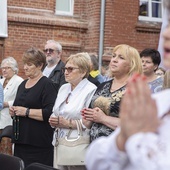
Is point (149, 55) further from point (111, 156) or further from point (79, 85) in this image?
point (111, 156)

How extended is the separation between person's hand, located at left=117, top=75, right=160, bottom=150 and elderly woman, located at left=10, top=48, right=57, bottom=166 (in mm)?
4295

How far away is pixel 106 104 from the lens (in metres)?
4.82

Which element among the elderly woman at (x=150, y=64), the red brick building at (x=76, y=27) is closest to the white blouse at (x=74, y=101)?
the elderly woman at (x=150, y=64)

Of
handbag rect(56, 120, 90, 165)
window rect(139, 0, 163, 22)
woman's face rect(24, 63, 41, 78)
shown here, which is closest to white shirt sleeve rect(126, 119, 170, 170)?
handbag rect(56, 120, 90, 165)

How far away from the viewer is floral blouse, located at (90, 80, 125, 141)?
4785 millimetres

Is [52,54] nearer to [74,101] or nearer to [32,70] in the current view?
[32,70]

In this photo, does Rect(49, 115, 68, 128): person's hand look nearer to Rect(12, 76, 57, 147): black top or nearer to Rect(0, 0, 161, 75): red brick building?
Rect(12, 76, 57, 147): black top

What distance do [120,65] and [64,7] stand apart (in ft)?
25.0

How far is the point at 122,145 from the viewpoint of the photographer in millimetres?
1616

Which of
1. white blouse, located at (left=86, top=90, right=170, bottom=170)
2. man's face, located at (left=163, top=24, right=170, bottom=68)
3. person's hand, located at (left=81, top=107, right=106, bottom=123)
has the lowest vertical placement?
person's hand, located at (left=81, top=107, right=106, bottom=123)

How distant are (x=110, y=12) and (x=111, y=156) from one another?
34.7 feet

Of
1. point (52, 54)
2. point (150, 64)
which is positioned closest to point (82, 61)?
point (150, 64)

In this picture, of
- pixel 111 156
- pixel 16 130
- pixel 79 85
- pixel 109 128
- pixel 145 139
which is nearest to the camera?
pixel 145 139

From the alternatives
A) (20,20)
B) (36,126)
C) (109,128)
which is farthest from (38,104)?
(20,20)
